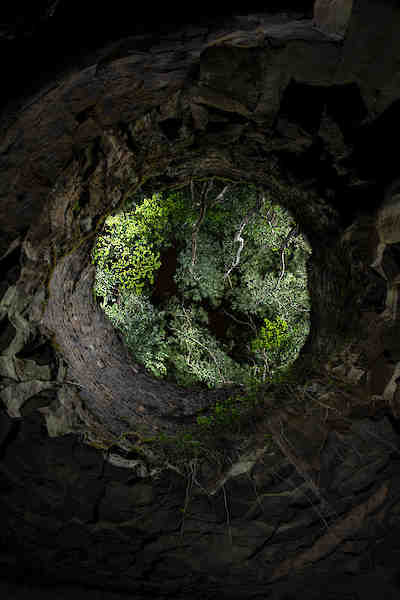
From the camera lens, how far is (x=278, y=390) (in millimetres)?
2484

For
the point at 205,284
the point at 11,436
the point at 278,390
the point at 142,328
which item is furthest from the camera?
the point at 205,284

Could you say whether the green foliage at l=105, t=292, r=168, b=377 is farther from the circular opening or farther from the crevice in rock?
the crevice in rock

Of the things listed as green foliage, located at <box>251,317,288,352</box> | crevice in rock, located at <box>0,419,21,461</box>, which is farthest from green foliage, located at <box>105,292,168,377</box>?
crevice in rock, located at <box>0,419,21,461</box>

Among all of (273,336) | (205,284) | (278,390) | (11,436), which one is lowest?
(273,336)

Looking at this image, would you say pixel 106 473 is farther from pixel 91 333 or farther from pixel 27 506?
pixel 91 333

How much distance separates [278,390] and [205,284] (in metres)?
3.82

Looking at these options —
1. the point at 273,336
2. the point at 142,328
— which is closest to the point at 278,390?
the point at 273,336

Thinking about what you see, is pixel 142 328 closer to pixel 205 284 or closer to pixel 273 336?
pixel 205 284

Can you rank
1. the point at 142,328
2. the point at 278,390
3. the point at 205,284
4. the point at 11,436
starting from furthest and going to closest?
the point at 205,284 → the point at 142,328 → the point at 278,390 → the point at 11,436

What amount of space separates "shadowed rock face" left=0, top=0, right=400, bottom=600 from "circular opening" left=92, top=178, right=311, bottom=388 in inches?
104

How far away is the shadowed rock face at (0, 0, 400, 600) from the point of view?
1.30 metres

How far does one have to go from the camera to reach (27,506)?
186 centimetres

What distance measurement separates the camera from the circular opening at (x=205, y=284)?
5121 mm

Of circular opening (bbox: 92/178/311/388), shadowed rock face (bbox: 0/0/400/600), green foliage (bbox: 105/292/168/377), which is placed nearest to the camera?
shadowed rock face (bbox: 0/0/400/600)
